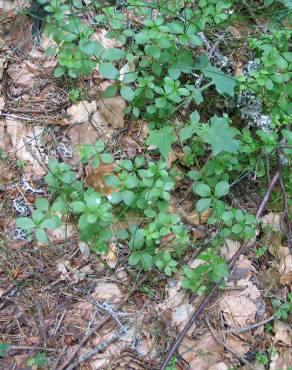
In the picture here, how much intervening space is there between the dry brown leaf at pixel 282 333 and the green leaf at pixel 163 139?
89 cm

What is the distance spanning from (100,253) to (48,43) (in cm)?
112

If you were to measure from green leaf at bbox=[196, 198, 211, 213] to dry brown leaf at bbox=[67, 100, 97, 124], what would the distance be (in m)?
0.71

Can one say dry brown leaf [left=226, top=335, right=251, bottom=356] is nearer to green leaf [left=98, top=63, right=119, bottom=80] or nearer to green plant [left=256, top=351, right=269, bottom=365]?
green plant [left=256, top=351, right=269, bottom=365]

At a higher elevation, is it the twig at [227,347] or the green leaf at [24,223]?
the green leaf at [24,223]

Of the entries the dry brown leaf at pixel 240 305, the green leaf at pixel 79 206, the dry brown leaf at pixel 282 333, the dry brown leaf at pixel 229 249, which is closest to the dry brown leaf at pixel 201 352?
the dry brown leaf at pixel 240 305

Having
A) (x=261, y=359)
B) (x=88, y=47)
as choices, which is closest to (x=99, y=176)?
(x=88, y=47)

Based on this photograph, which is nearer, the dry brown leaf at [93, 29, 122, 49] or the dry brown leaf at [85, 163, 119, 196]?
the dry brown leaf at [85, 163, 119, 196]

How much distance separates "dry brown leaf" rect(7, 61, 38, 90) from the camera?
2.53 m

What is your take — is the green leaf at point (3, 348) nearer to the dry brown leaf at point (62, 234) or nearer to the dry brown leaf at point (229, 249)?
the dry brown leaf at point (62, 234)

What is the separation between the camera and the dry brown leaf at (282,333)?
2195 millimetres

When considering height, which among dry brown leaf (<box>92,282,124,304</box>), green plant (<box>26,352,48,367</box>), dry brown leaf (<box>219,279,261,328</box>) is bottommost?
green plant (<box>26,352,48,367</box>)

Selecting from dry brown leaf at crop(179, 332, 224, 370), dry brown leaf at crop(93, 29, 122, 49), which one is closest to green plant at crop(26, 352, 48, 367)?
dry brown leaf at crop(179, 332, 224, 370)

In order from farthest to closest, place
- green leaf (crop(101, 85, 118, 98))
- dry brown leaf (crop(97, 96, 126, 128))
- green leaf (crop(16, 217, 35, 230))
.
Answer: dry brown leaf (crop(97, 96, 126, 128))
green leaf (crop(101, 85, 118, 98))
green leaf (crop(16, 217, 35, 230))

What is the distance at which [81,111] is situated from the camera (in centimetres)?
248
